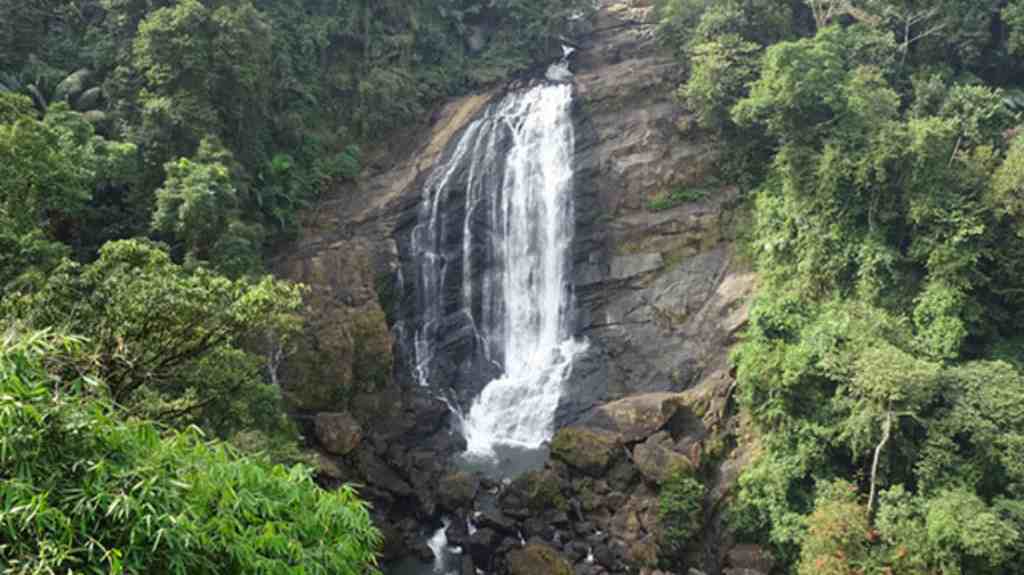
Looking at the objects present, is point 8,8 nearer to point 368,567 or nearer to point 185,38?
point 185,38

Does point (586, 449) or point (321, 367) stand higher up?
point (321, 367)

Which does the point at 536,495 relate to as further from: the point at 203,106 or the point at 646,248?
the point at 203,106

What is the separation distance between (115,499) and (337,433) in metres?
16.0

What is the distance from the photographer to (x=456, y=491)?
65.9ft

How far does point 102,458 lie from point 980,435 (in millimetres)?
18122

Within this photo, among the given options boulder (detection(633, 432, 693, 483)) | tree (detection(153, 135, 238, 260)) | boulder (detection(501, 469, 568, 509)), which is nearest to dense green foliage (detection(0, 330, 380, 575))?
tree (detection(153, 135, 238, 260))

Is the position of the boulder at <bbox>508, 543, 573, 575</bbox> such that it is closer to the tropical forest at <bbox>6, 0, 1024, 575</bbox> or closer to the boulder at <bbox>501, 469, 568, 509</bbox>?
the tropical forest at <bbox>6, 0, 1024, 575</bbox>

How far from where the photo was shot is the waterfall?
2561 centimetres

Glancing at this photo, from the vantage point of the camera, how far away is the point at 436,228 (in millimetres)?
27078

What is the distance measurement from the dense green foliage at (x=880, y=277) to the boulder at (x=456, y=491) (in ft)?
24.6

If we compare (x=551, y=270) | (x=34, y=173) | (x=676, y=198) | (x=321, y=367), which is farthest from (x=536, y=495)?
(x=34, y=173)

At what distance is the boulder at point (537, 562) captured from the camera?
17.3m

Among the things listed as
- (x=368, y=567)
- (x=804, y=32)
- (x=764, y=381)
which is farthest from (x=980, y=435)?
(x=804, y=32)

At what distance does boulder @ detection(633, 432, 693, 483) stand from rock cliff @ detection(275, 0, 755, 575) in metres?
0.06
